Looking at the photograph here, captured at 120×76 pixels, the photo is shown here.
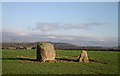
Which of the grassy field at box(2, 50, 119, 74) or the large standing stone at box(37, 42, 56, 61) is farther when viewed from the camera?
the large standing stone at box(37, 42, 56, 61)

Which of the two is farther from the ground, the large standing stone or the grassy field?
the large standing stone

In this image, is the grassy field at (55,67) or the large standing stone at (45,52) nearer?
the grassy field at (55,67)

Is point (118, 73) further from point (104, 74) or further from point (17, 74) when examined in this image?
point (17, 74)

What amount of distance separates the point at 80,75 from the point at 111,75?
3229 millimetres

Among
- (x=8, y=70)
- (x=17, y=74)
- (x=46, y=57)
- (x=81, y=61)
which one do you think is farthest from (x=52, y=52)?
(x=17, y=74)

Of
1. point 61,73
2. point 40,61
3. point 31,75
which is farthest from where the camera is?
point 40,61

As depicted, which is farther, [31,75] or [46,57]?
[46,57]

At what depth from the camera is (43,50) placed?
116 feet

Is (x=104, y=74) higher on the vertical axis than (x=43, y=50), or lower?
lower

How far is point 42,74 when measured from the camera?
77.5 ft

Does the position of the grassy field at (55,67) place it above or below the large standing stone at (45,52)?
below

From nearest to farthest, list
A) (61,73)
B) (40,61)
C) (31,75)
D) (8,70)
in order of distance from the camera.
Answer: (31,75) → (61,73) → (8,70) → (40,61)

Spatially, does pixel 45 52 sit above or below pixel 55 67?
above

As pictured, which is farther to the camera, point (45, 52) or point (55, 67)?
point (45, 52)
